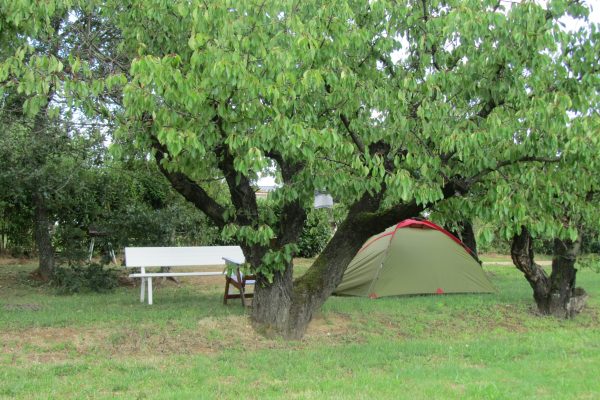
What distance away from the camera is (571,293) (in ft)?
30.6

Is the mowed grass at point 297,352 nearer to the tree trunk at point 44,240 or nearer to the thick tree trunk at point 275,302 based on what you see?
the thick tree trunk at point 275,302

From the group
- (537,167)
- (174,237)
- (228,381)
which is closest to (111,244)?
(174,237)

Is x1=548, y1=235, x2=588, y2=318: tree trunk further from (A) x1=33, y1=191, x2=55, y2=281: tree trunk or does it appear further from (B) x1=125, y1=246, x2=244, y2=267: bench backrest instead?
(A) x1=33, y1=191, x2=55, y2=281: tree trunk

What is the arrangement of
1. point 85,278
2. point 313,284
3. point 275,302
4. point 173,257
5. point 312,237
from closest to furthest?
point 275,302, point 313,284, point 173,257, point 85,278, point 312,237

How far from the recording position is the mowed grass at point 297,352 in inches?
199

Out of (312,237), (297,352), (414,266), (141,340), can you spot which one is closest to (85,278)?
(141,340)

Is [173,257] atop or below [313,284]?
atop

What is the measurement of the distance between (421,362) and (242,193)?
2.83 m

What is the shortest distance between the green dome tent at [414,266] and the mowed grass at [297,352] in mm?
960

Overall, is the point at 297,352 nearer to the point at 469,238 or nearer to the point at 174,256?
the point at 174,256

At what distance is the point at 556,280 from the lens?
9.34m

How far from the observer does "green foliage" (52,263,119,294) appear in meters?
10.6

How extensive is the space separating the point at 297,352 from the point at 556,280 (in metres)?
5.08

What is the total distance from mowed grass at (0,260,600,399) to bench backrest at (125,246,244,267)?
66 centimetres
